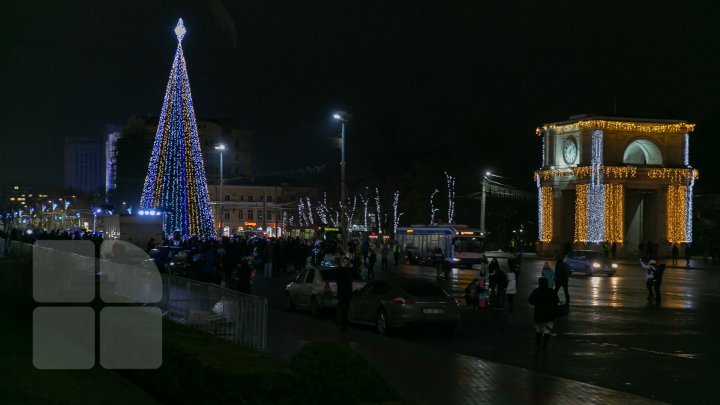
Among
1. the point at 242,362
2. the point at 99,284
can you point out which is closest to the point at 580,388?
the point at 242,362

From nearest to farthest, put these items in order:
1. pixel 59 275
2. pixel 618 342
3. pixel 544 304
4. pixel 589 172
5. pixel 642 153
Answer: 1. pixel 544 304
2. pixel 618 342
3. pixel 59 275
4. pixel 589 172
5. pixel 642 153

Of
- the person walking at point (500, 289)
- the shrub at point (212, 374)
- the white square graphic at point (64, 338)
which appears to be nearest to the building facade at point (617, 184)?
the person walking at point (500, 289)

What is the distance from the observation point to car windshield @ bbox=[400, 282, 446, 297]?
21406 millimetres

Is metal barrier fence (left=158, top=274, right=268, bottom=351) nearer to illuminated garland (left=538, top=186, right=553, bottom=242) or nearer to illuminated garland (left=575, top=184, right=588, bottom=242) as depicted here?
illuminated garland (left=575, top=184, right=588, bottom=242)

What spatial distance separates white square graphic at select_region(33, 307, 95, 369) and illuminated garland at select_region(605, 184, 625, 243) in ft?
185

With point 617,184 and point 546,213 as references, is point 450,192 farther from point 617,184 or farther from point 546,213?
point 617,184

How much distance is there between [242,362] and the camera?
29.8 ft

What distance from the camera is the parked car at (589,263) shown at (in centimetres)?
4816

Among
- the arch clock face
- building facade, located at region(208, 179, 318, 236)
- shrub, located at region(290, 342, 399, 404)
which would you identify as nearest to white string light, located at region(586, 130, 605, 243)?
the arch clock face

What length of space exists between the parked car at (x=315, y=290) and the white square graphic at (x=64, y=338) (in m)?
8.69

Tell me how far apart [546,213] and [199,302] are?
62629 millimetres

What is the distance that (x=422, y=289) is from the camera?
852 inches

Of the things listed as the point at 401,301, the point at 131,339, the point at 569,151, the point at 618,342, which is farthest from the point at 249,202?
the point at 131,339

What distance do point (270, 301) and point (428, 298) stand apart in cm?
973
